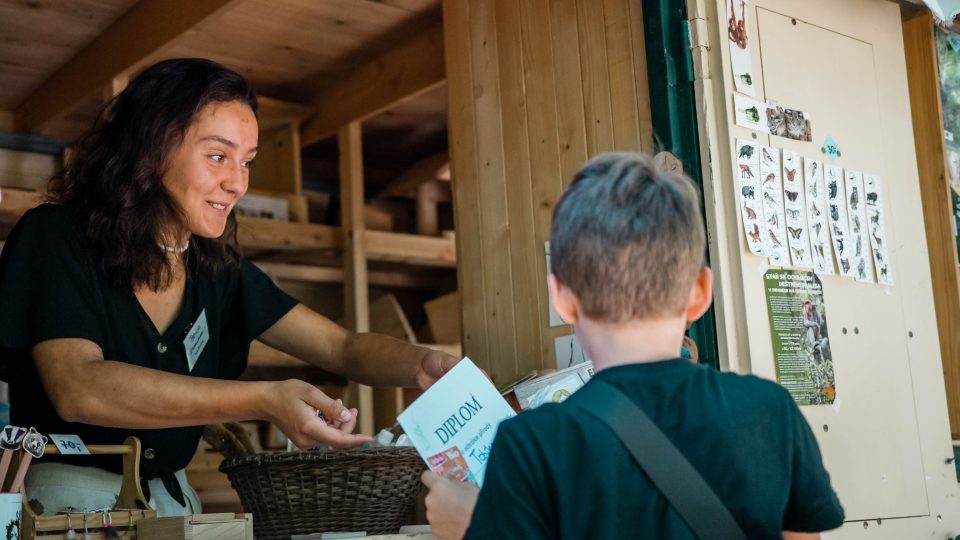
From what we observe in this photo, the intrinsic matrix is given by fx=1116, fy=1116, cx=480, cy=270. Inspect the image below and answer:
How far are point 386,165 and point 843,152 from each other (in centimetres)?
336

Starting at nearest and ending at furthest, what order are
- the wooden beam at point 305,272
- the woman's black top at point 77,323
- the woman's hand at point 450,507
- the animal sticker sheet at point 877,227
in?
1. the woman's hand at point 450,507
2. the woman's black top at point 77,323
3. the animal sticker sheet at point 877,227
4. the wooden beam at point 305,272

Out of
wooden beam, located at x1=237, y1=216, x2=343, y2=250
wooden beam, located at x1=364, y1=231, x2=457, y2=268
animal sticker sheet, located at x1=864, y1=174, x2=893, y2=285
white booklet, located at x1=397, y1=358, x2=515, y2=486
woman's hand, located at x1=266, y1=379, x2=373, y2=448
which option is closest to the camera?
white booklet, located at x1=397, y1=358, x2=515, y2=486

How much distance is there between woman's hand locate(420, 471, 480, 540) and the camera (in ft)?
5.42

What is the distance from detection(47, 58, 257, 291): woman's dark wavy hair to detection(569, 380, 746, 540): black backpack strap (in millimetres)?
1563

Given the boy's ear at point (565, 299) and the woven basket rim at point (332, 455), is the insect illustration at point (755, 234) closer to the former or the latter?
the woven basket rim at point (332, 455)

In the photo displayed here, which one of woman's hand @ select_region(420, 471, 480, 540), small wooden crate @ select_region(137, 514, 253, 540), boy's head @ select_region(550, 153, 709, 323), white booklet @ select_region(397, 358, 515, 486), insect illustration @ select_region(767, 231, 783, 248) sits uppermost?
insect illustration @ select_region(767, 231, 783, 248)

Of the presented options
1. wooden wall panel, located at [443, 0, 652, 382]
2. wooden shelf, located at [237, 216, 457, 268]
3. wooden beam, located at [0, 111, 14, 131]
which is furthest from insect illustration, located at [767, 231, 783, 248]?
wooden beam, located at [0, 111, 14, 131]

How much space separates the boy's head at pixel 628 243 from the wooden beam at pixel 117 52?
2410 millimetres

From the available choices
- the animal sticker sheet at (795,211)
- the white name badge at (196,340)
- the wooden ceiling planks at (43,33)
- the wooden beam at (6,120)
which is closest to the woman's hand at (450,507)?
the white name badge at (196,340)

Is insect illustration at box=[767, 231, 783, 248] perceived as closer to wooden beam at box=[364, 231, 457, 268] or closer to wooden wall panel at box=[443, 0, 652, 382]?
wooden wall panel at box=[443, 0, 652, 382]

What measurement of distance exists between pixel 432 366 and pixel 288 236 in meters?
2.34

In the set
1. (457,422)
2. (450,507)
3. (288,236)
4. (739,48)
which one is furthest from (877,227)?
(288,236)

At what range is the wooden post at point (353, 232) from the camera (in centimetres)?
487

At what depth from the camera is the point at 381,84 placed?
4633mm
